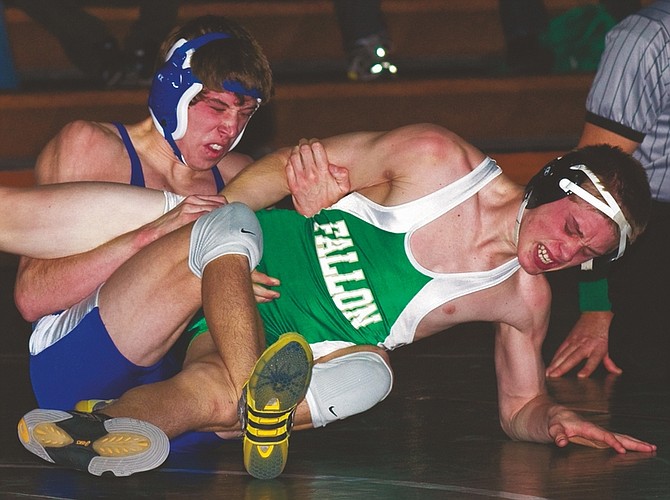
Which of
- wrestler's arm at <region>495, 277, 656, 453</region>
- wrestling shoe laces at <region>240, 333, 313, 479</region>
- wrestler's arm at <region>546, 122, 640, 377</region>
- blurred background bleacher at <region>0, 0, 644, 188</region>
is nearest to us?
wrestling shoe laces at <region>240, 333, 313, 479</region>

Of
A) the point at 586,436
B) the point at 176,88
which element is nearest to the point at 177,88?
the point at 176,88

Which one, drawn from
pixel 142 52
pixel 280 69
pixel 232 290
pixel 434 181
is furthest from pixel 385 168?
pixel 280 69

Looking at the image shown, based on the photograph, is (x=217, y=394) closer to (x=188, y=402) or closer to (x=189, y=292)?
(x=188, y=402)

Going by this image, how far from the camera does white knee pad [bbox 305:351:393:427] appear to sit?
9.38 ft

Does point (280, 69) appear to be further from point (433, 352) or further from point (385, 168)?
point (385, 168)

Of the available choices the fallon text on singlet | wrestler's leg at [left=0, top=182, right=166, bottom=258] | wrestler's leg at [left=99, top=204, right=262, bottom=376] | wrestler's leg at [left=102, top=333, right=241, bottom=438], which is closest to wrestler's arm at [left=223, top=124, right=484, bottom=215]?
the fallon text on singlet

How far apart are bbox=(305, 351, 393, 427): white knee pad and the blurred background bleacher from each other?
319 centimetres

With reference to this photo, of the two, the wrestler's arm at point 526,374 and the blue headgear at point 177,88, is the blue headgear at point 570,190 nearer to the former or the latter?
the wrestler's arm at point 526,374

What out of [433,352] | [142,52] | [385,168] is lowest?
[433,352]

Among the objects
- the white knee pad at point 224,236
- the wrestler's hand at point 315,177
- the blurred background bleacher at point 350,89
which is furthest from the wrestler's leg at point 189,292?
the blurred background bleacher at point 350,89

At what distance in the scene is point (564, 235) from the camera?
2.88m

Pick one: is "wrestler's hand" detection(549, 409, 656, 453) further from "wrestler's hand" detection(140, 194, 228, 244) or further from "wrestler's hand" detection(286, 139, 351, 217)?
"wrestler's hand" detection(140, 194, 228, 244)

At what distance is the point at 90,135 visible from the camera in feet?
10.6

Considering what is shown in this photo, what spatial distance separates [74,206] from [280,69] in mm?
3846
